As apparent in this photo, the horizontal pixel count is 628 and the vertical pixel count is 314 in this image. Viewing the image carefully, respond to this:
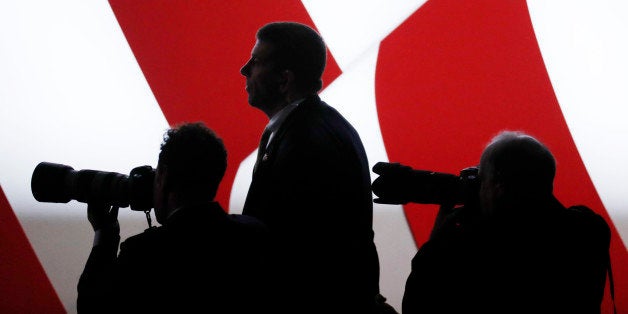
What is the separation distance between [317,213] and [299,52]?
1.04ft

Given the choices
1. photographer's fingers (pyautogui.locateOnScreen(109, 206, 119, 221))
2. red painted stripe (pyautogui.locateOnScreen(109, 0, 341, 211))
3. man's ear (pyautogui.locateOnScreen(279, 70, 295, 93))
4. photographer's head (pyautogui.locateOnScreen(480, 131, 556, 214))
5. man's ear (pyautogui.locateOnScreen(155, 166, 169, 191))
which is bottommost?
photographer's head (pyautogui.locateOnScreen(480, 131, 556, 214))

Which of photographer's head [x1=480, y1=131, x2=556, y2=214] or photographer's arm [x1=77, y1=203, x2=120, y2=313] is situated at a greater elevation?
photographer's arm [x1=77, y1=203, x2=120, y2=313]

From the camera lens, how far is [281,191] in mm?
1019

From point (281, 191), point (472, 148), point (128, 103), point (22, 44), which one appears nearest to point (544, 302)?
point (281, 191)

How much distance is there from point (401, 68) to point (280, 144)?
93 cm

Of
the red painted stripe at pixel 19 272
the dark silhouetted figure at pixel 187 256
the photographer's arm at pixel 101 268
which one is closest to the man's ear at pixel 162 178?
the dark silhouetted figure at pixel 187 256

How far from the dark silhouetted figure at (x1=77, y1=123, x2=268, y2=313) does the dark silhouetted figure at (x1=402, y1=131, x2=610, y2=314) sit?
0.81 feet

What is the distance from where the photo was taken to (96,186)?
1069 mm

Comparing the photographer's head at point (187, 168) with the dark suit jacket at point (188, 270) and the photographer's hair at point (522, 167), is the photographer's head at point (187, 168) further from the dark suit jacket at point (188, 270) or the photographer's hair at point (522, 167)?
the photographer's hair at point (522, 167)

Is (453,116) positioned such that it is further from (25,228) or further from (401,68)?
(25,228)

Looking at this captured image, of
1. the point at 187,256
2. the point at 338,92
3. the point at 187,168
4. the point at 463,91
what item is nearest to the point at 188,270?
the point at 187,256

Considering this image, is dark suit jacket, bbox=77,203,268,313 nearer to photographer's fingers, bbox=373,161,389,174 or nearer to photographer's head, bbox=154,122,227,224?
photographer's head, bbox=154,122,227,224

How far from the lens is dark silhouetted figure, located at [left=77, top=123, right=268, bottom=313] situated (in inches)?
33.1

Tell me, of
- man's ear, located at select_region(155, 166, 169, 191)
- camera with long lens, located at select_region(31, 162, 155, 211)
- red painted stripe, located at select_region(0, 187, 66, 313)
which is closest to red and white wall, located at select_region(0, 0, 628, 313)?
red painted stripe, located at select_region(0, 187, 66, 313)
